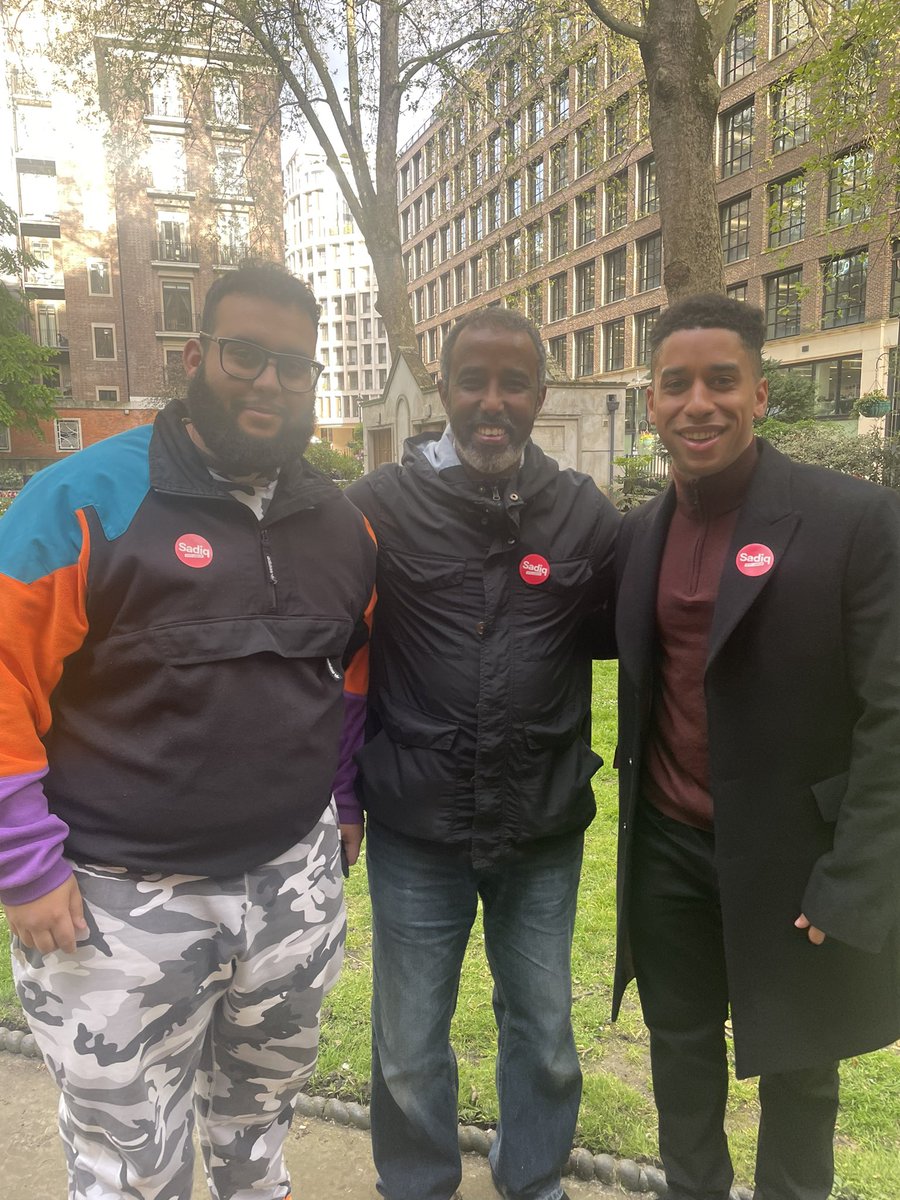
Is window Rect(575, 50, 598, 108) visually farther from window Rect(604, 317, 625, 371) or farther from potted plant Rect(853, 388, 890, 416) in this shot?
window Rect(604, 317, 625, 371)

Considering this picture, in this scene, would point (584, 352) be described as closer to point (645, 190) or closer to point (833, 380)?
point (645, 190)

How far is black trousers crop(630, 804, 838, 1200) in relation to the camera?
6.94 ft

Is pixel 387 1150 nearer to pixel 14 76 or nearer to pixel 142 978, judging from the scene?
pixel 142 978

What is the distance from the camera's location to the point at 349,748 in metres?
2.32

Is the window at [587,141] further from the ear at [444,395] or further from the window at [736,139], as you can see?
the window at [736,139]

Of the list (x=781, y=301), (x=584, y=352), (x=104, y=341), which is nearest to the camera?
(x=781, y=301)

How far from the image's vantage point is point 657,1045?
225cm

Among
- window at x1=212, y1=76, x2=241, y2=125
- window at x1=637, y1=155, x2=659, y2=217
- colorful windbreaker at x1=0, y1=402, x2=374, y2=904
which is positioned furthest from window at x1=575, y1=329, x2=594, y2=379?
colorful windbreaker at x1=0, y1=402, x2=374, y2=904

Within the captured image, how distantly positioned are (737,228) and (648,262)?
495 centimetres

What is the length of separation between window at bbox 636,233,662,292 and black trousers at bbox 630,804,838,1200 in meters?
39.0

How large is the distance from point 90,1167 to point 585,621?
5.85ft

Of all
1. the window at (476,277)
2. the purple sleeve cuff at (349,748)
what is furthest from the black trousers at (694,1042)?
the window at (476,277)

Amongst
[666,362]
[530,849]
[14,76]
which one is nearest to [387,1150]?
[530,849]

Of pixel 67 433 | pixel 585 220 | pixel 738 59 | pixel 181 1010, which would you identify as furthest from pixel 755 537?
pixel 585 220
